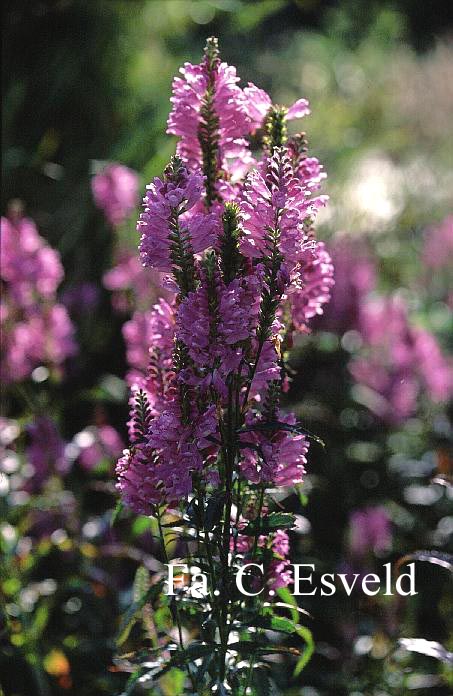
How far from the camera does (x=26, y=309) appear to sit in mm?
2266

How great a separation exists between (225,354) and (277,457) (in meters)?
0.20

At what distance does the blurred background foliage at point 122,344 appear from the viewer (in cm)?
216

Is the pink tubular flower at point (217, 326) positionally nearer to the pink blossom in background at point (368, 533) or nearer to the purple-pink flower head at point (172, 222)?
the purple-pink flower head at point (172, 222)

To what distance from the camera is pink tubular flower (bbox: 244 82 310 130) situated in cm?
127

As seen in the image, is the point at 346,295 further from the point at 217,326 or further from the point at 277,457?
the point at 217,326

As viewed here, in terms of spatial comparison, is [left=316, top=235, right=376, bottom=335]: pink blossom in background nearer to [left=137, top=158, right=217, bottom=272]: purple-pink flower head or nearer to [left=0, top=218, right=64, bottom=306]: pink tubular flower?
[left=0, top=218, right=64, bottom=306]: pink tubular flower

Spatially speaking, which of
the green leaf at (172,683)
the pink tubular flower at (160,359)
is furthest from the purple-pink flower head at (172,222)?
the green leaf at (172,683)

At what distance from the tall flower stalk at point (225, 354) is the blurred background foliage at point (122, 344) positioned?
0.38 meters

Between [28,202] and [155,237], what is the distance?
308 cm

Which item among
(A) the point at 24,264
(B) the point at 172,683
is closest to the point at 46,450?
(A) the point at 24,264

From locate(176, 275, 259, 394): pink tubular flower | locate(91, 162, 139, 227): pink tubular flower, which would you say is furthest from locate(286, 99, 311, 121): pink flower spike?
locate(91, 162, 139, 227): pink tubular flower

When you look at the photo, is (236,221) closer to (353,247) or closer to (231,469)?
(231,469)

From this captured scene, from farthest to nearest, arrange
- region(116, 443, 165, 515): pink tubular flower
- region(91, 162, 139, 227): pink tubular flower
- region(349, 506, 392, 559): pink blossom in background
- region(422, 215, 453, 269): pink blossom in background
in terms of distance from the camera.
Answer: region(422, 215, 453, 269): pink blossom in background
region(91, 162, 139, 227): pink tubular flower
region(349, 506, 392, 559): pink blossom in background
region(116, 443, 165, 515): pink tubular flower

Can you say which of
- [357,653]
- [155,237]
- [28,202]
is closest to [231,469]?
[155,237]
